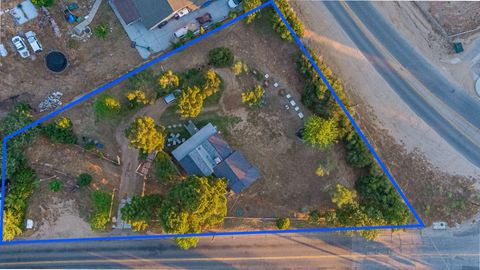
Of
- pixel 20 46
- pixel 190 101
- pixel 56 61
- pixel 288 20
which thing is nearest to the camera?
pixel 190 101

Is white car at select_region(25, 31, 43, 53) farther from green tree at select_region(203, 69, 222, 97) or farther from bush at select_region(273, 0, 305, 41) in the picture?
bush at select_region(273, 0, 305, 41)

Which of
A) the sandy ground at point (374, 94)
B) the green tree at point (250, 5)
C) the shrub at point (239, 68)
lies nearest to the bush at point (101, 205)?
the shrub at point (239, 68)

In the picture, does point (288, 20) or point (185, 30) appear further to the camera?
point (185, 30)

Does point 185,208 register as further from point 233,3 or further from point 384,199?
point 233,3

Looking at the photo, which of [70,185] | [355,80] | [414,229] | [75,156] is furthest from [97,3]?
[414,229]

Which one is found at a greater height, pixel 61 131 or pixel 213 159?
pixel 61 131

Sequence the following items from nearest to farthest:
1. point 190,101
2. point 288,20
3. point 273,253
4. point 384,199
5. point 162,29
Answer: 1. point 190,101
2. point 384,199
3. point 288,20
4. point 162,29
5. point 273,253

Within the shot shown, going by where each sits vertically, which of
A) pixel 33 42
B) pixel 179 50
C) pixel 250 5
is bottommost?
pixel 179 50

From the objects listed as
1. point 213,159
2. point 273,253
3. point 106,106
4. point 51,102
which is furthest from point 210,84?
point 273,253

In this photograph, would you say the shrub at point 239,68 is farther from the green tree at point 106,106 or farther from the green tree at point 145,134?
the green tree at point 106,106
